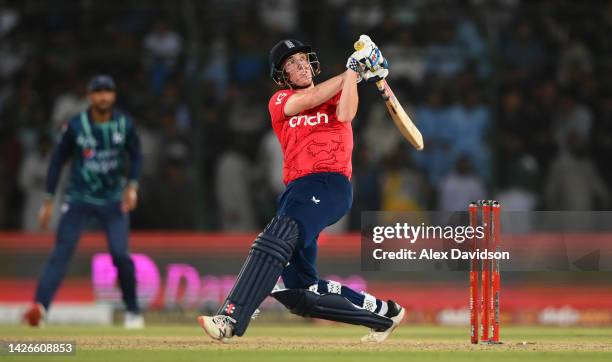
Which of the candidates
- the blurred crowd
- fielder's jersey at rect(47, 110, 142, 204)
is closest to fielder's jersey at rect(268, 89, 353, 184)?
fielder's jersey at rect(47, 110, 142, 204)

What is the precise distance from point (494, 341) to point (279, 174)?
6894mm

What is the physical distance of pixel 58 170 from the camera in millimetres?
12188

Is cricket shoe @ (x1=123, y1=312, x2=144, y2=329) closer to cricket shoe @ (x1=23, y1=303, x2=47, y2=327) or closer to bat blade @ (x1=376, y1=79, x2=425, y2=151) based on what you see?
cricket shoe @ (x1=23, y1=303, x2=47, y2=327)

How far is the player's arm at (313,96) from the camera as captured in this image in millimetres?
7996

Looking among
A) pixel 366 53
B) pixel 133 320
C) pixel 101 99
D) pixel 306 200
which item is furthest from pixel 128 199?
pixel 366 53

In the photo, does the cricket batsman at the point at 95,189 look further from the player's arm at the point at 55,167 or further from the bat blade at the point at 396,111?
the bat blade at the point at 396,111

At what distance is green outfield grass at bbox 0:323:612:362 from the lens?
7.93 metres

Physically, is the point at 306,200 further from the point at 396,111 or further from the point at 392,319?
the point at 392,319

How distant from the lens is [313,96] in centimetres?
805

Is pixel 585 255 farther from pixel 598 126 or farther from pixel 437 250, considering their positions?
pixel 598 126

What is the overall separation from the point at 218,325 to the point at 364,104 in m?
7.89

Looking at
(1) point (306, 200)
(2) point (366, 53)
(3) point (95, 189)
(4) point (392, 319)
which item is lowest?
(4) point (392, 319)

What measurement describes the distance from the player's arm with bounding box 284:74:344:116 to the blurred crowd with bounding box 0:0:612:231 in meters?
6.77

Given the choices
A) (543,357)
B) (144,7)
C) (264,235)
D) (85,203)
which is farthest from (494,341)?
(144,7)
